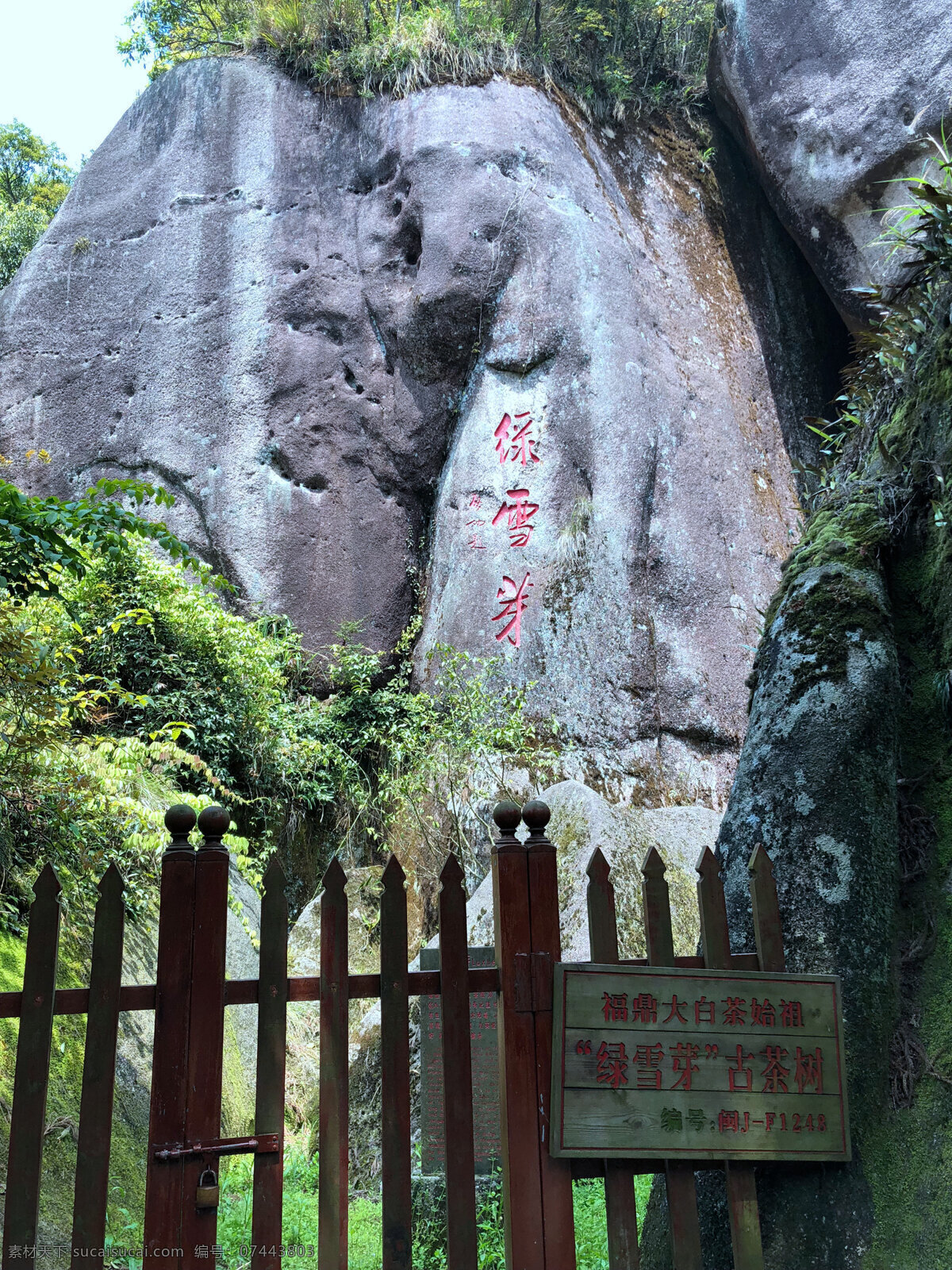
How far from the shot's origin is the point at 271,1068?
2354 mm

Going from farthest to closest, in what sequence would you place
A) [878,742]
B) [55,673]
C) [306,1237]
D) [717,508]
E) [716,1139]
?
1. [717,508]
2. [55,673]
3. [306,1237]
4. [878,742]
5. [716,1139]

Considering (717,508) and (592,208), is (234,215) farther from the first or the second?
(717,508)

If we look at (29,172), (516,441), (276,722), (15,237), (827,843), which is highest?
(29,172)

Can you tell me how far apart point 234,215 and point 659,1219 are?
11.0m

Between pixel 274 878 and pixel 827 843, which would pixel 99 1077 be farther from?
pixel 827 843

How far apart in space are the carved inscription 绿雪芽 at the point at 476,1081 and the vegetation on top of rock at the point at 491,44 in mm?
10291

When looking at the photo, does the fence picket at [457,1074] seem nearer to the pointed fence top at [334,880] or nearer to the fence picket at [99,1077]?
the pointed fence top at [334,880]

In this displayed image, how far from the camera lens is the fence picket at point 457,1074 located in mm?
2385

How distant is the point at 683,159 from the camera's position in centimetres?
1188

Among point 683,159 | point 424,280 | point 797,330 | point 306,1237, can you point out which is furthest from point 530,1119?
point 683,159

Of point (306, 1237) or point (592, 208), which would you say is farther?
point (592, 208)

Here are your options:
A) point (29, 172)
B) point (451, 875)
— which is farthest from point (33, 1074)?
point (29, 172)

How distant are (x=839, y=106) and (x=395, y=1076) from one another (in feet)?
35.0

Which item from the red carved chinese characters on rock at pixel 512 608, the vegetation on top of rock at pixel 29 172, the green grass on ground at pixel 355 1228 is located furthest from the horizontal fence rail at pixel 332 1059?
the vegetation on top of rock at pixel 29 172
